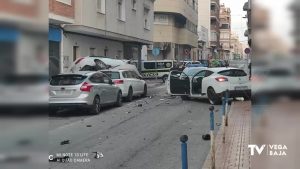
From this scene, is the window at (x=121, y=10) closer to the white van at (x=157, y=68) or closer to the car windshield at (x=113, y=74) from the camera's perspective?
the white van at (x=157, y=68)

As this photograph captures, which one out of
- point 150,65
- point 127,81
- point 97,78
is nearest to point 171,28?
point 150,65

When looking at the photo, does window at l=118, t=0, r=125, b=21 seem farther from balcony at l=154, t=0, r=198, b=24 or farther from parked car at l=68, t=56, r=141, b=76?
balcony at l=154, t=0, r=198, b=24

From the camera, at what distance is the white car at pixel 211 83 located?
16891 millimetres

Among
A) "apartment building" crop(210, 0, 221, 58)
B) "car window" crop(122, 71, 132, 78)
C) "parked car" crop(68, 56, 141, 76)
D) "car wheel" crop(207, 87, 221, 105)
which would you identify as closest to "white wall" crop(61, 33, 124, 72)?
"parked car" crop(68, 56, 141, 76)

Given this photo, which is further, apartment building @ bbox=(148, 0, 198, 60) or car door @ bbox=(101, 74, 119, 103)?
apartment building @ bbox=(148, 0, 198, 60)

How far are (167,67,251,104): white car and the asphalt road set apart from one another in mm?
740

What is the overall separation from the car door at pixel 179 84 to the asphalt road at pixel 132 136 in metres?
1.74

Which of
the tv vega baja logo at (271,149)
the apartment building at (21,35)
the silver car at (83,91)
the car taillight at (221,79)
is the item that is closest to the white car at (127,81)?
the silver car at (83,91)

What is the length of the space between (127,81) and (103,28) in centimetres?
912

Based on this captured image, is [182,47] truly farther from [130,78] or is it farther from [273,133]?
[273,133]

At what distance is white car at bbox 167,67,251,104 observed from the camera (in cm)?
1689

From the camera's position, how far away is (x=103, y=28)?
2708 cm

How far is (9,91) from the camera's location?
1.43m

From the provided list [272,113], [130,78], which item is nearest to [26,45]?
[272,113]
